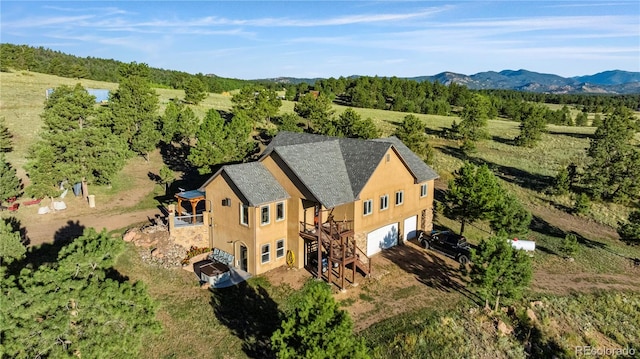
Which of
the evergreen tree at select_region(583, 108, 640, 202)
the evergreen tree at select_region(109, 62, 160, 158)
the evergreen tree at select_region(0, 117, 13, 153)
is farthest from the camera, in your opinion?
the evergreen tree at select_region(109, 62, 160, 158)

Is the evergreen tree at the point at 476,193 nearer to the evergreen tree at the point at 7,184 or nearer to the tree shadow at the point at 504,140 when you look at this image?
the evergreen tree at the point at 7,184

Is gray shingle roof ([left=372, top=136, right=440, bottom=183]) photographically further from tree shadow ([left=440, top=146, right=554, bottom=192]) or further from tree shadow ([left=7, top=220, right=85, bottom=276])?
tree shadow ([left=440, top=146, right=554, bottom=192])

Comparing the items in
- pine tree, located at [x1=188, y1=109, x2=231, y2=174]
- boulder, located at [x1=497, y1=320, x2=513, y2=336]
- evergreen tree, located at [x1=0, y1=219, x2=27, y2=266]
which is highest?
pine tree, located at [x1=188, y1=109, x2=231, y2=174]

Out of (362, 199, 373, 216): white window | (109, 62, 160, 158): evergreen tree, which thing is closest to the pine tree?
(109, 62, 160, 158): evergreen tree

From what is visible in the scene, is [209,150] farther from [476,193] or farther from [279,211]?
[476,193]

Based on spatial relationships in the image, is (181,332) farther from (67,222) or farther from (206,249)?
(67,222)

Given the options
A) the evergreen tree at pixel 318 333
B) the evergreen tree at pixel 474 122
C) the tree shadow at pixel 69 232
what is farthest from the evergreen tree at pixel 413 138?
the evergreen tree at pixel 318 333
